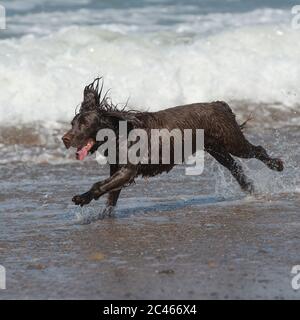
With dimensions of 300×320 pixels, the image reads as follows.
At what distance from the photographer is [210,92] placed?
14258mm

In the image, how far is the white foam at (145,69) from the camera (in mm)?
13250

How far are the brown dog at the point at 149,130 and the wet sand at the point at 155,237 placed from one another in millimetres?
256

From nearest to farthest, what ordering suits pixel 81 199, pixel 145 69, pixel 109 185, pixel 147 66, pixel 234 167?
pixel 81 199
pixel 109 185
pixel 234 167
pixel 145 69
pixel 147 66

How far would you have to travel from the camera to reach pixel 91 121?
773 centimetres

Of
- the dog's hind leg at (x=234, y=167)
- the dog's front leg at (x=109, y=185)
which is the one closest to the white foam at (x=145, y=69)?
the dog's hind leg at (x=234, y=167)

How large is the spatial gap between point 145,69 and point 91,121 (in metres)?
6.90

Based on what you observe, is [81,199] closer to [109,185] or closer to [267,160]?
[109,185]

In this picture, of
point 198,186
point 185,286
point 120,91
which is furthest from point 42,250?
point 120,91

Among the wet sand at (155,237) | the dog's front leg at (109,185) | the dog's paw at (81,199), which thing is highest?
the dog's front leg at (109,185)

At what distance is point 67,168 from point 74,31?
6.52m

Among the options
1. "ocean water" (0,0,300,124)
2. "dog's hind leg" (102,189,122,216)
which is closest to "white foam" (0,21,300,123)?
"ocean water" (0,0,300,124)

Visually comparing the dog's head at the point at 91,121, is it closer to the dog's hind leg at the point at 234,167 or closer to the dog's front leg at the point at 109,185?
the dog's front leg at the point at 109,185

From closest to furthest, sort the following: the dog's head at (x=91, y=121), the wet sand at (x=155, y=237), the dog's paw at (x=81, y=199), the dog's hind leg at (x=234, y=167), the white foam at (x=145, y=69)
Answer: the wet sand at (x=155, y=237) → the dog's paw at (x=81, y=199) → the dog's head at (x=91, y=121) → the dog's hind leg at (x=234, y=167) → the white foam at (x=145, y=69)

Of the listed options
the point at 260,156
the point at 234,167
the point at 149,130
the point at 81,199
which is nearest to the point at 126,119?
the point at 149,130
